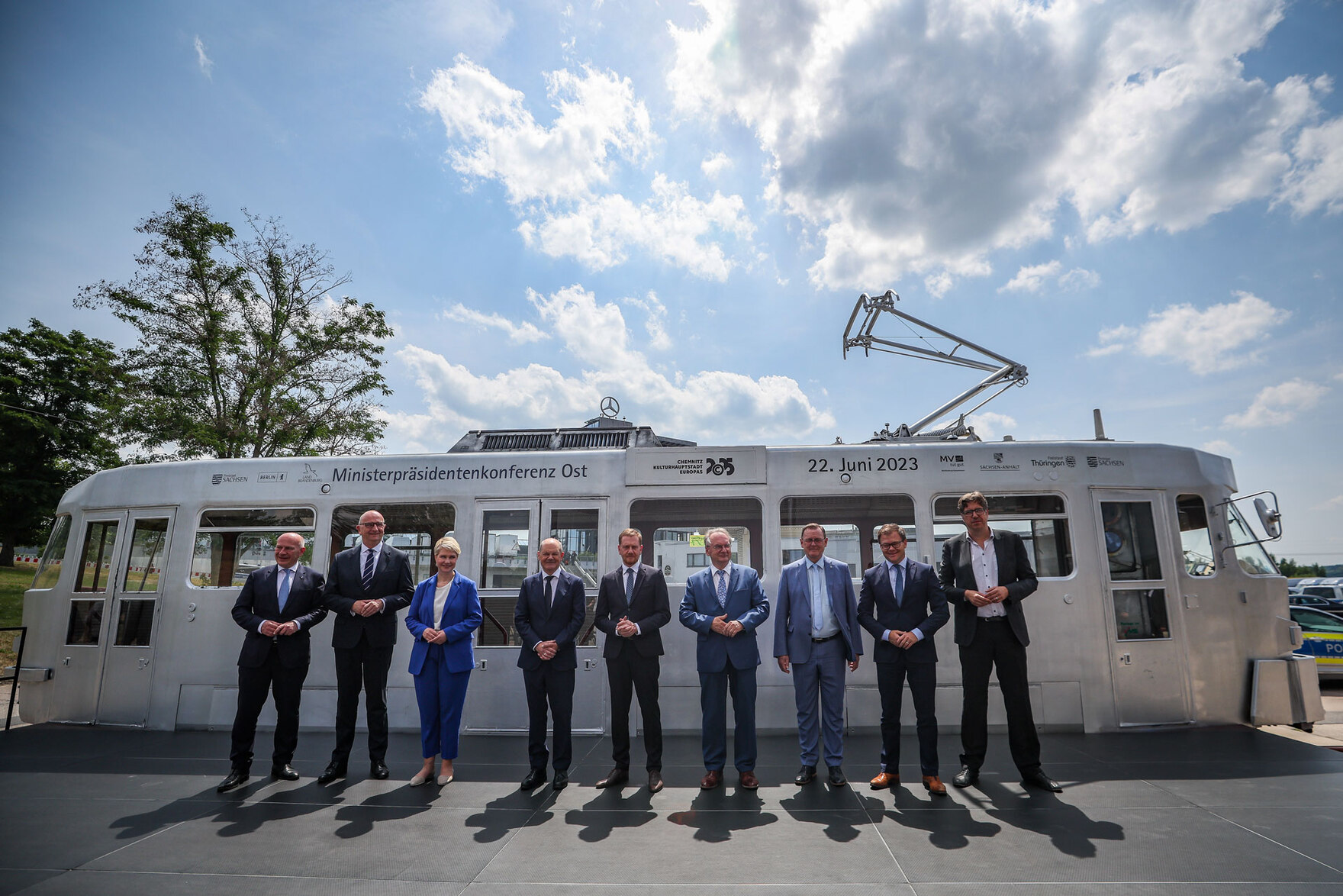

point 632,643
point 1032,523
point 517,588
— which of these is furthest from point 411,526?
point 1032,523

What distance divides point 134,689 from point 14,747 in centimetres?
98

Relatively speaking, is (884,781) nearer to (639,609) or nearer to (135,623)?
(639,609)

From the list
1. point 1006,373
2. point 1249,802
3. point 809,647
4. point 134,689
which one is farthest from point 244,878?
point 1006,373

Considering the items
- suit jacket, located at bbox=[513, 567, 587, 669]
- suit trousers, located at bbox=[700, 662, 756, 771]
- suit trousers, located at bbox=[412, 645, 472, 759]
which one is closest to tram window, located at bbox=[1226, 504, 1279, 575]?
suit trousers, located at bbox=[700, 662, 756, 771]

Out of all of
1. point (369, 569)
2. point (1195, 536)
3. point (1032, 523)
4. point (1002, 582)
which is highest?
point (1032, 523)

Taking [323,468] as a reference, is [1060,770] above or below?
below

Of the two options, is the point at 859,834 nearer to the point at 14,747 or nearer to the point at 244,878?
the point at 244,878

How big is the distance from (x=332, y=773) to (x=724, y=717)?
10.5 feet

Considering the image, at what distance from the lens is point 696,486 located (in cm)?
681

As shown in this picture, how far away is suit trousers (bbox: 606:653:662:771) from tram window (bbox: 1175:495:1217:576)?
560 centimetres

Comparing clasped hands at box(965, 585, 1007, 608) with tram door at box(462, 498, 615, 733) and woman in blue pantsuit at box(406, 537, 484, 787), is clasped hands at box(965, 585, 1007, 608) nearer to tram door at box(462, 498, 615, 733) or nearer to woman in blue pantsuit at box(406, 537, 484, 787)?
tram door at box(462, 498, 615, 733)

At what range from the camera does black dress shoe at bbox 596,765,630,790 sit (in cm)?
505

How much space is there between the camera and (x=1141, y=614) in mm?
6523

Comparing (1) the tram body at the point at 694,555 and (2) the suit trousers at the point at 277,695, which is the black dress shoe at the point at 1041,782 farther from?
(2) the suit trousers at the point at 277,695
